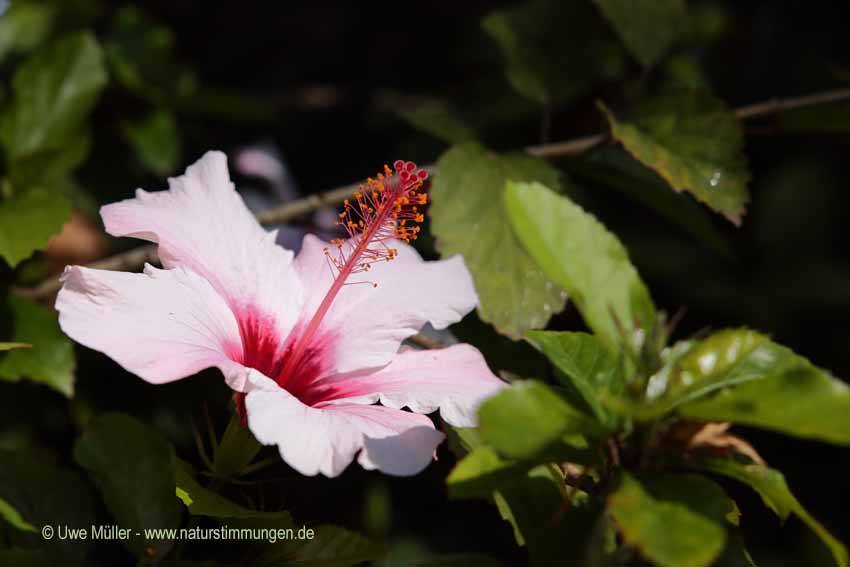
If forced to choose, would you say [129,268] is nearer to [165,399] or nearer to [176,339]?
[165,399]

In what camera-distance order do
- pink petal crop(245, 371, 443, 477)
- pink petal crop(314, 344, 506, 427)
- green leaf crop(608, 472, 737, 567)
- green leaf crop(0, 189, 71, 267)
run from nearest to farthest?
1. green leaf crop(608, 472, 737, 567)
2. pink petal crop(245, 371, 443, 477)
3. pink petal crop(314, 344, 506, 427)
4. green leaf crop(0, 189, 71, 267)

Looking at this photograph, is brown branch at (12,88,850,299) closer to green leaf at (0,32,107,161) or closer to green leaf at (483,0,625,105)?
green leaf at (483,0,625,105)

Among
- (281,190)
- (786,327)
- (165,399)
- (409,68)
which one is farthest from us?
(409,68)

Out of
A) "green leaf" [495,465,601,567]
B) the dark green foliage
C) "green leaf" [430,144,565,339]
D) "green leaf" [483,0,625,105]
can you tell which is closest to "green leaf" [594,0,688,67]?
the dark green foliage

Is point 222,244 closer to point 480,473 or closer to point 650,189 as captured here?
point 480,473

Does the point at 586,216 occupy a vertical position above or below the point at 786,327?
above

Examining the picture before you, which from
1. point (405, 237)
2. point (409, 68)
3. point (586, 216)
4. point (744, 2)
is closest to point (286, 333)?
point (405, 237)
